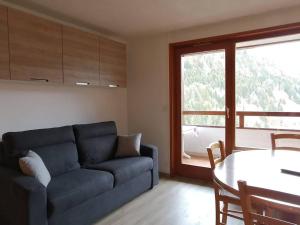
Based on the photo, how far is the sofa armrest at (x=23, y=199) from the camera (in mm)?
1962

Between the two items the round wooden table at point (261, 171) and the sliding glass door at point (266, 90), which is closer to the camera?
the round wooden table at point (261, 171)

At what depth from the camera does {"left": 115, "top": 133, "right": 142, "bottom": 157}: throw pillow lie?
348 centimetres

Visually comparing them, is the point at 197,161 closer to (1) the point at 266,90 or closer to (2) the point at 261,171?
(1) the point at 266,90

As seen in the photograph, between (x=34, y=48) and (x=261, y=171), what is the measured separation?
8.62ft

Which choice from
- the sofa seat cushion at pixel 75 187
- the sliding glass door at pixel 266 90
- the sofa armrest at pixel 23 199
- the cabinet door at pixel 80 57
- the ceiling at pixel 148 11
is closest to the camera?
the sofa armrest at pixel 23 199

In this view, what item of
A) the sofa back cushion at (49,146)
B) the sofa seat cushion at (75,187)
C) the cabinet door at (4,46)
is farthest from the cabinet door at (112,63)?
the sofa seat cushion at (75,187)

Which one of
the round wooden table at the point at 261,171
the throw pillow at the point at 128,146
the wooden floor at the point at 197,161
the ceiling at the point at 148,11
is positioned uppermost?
the ceiling at the point at 148,11

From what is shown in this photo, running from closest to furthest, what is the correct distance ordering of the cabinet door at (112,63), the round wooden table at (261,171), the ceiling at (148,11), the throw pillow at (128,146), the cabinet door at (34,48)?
the round wooden table at (261,171) < the cabinet door at (34,48) < the ceiling at (148,11) < the throw pillow at (128,146) < the cabinet door at (112,63)

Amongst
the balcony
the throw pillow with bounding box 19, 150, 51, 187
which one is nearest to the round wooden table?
the balcony

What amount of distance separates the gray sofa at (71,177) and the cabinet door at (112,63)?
73 centimetres

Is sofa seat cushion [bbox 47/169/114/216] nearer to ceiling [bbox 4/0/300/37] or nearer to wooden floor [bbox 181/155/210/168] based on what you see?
wooden floor [bbox 181/155/210/168]

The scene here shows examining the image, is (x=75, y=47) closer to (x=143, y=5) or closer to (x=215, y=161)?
(x=143, y=5)

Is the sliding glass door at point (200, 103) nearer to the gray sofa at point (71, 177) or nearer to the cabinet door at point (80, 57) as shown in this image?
the gray sofa at point (71, 177)

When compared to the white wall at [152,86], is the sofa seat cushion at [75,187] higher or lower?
lower
